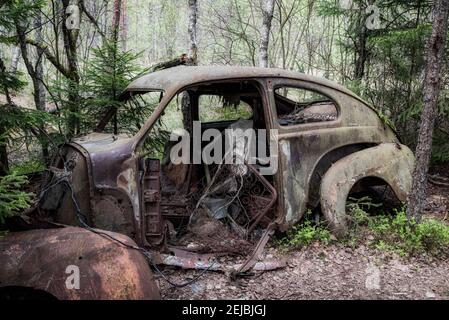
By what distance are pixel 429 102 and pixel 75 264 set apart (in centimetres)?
395

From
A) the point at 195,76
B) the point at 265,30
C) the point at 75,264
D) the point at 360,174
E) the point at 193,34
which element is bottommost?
the point at 75,264

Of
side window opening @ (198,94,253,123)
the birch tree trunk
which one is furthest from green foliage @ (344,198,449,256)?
the birch tree trunk

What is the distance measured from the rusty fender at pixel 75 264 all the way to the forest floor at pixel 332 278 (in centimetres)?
89

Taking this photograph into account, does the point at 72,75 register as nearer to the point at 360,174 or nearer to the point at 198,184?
the point at 198,184

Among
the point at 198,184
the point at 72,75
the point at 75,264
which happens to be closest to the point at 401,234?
the point at 198,184

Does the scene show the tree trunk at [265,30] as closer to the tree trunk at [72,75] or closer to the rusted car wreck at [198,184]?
the rusted car wreck at [198,184]

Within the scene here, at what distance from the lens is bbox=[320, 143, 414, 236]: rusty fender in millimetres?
4691

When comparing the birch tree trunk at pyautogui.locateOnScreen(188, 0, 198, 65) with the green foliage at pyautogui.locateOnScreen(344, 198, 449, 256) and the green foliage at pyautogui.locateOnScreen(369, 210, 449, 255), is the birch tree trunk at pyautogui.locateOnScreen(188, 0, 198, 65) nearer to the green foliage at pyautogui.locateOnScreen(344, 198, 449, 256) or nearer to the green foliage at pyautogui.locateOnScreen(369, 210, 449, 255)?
the green foliage at pyautogui.locateOnScreen(344, 198, 449, 256)

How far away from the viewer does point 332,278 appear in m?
4.06

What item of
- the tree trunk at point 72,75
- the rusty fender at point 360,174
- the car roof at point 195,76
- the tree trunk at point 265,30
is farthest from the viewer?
the tree trunk at point 265,30

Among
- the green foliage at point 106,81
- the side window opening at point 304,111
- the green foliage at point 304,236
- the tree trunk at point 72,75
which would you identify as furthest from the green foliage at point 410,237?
the tree trunk at point 72,75

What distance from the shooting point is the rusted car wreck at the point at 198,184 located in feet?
9.66
